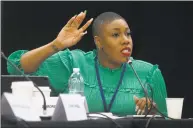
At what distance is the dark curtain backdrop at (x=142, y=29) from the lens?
362cm

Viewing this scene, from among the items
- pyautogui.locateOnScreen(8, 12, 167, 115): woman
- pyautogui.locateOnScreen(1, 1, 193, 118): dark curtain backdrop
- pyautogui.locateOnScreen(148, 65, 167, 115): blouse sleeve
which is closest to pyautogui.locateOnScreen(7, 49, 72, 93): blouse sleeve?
pyautogui.locateOnScreen(8, 12, 167, 115): woman

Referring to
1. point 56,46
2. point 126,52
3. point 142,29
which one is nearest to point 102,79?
point 126,52

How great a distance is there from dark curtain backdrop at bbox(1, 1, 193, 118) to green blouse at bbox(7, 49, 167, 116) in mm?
836

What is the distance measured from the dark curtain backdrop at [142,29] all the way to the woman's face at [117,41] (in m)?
0.96

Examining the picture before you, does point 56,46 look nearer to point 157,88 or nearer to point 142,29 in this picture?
point 157,88

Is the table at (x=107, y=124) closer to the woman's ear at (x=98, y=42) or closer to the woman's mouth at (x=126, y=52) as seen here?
the woman's mouth at (x=126, y=52)

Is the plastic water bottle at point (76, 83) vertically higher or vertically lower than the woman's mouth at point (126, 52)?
lower

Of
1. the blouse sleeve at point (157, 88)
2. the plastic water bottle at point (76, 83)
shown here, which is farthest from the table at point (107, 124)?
the blouse sleeve at point (157, 88)

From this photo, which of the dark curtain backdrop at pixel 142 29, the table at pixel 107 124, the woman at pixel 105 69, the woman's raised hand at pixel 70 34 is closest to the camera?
the table at pixel 107 124

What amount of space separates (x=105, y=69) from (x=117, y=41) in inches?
7.5

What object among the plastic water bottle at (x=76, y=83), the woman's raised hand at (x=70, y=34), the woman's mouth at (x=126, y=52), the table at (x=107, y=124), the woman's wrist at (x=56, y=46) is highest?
the woman's raised hand at (x=70, y=34)

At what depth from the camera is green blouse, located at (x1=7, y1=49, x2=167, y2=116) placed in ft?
8.69

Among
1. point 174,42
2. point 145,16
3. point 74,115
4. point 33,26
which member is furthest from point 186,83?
point 74,115

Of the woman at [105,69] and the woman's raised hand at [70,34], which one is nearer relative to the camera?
the woman's raised hand at [70,34]
